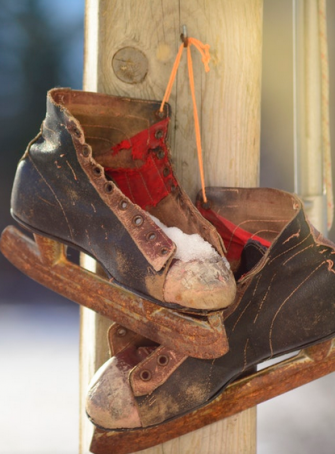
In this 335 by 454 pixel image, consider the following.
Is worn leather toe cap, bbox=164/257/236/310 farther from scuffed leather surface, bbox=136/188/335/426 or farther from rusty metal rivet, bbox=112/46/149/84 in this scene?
rusty metal rivet, bbox=112/46/149/84

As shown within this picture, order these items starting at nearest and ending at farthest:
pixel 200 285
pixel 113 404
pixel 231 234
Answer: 1. pixel 200 285
2. pixel 113 404
3. pixel 231 234

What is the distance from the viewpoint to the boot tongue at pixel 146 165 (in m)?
0.75

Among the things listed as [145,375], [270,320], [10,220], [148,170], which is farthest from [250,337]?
[10,220]

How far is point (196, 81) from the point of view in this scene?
0.82 m

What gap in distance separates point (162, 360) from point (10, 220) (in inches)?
61.9

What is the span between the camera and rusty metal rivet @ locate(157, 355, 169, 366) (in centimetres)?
71

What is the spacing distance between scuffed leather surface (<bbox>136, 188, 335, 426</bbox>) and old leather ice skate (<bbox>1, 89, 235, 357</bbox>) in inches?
2.5

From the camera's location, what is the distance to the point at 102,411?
700 millimetres

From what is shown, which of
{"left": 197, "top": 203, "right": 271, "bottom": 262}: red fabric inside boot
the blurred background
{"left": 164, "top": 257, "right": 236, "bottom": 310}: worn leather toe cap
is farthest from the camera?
the blurred background

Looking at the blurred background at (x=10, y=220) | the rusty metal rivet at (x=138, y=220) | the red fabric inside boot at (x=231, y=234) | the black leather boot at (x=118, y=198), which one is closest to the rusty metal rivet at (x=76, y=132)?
the black leather boot at (x=118, y=198)

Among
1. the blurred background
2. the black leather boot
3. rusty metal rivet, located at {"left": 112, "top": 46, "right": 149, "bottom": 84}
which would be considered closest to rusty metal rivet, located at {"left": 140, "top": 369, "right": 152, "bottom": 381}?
the black leather boot

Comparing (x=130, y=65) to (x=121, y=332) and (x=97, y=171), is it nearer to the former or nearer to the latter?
(x=97, y=171)

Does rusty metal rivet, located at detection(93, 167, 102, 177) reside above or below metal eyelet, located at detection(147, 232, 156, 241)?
above

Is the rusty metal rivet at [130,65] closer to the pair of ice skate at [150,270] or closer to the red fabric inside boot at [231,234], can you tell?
the pair of ice skate at [150,270]
